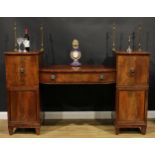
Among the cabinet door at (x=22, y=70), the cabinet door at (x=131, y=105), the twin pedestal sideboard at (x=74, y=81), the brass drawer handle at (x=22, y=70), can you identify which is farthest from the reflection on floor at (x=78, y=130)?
the brass drawer handle at (x=22, y=70)

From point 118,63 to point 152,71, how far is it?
2.79ft

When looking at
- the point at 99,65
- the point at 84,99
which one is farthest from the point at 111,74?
the point at 84,99

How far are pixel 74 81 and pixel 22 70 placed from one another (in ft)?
2.03

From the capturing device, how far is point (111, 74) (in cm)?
344

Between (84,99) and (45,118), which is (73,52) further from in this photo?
(45,118)

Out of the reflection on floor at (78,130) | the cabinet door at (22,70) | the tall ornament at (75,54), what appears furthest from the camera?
the tall ornament at (75,54)

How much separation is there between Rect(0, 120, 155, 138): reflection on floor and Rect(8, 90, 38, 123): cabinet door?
0.22m

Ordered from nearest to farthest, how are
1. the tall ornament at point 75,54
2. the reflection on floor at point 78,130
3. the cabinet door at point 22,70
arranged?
1. the cabinet door at point 22,70
2. the reflection on floor at point 78,130
3. the tall ornament at point 75,54

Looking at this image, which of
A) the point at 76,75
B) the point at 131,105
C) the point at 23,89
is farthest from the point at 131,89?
the point at 23,89

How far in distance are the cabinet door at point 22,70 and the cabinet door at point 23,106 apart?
0.38ft

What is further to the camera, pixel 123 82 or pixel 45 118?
Result: pixel 45 118

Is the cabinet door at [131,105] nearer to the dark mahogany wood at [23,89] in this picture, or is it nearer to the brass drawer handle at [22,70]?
the dark mahogany wood at [23,89]

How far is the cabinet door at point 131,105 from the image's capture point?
343 cm

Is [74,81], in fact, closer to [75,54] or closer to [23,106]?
[75,54]
